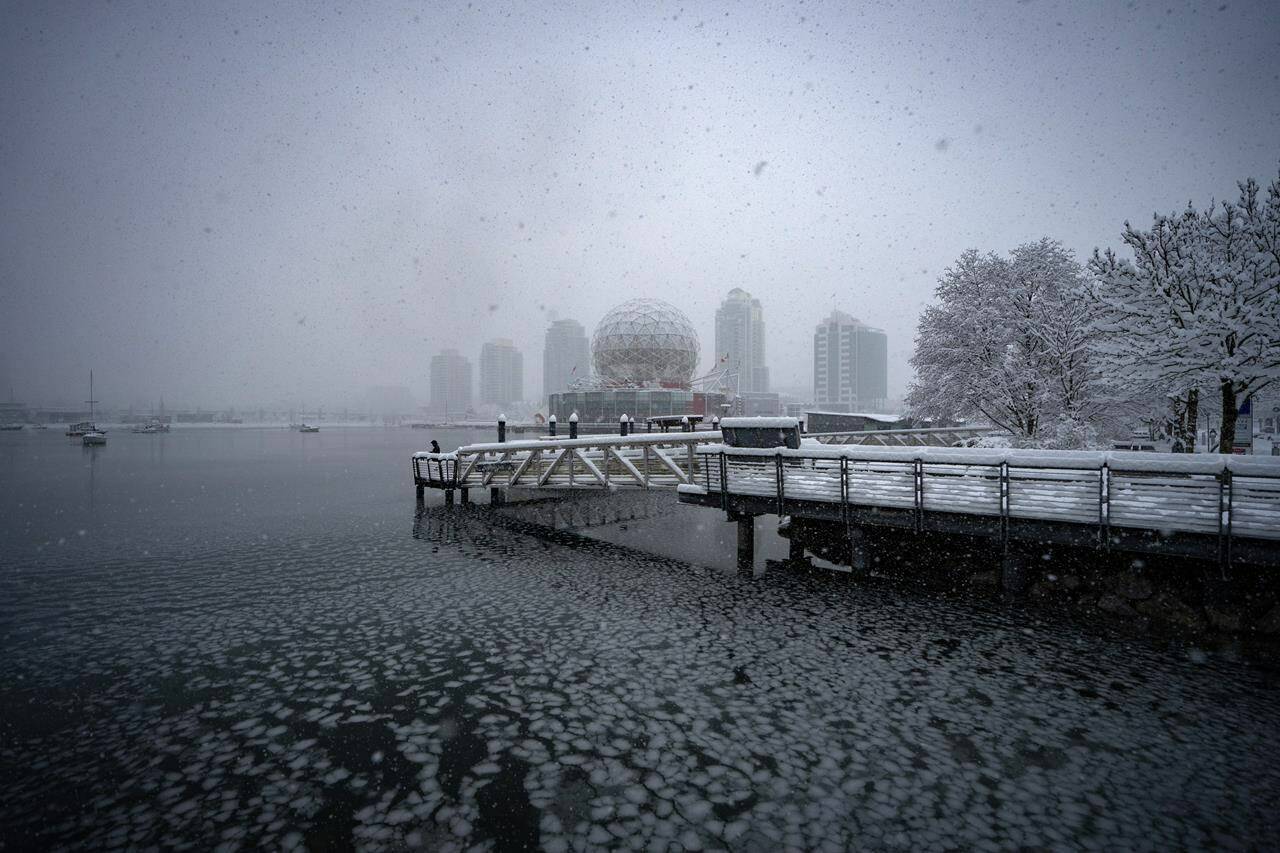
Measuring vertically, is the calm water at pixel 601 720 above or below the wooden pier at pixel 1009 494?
below

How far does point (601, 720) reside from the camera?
21.6 ft

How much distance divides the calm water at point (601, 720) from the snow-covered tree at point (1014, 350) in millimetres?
15974

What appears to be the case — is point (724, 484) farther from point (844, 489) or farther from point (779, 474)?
point (844, 489)

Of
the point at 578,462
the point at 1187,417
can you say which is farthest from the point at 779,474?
the point at 1187,417

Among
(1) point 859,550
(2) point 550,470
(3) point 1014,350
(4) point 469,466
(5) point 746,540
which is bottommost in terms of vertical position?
(5) point 746,540

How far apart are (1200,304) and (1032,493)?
8.65 meters

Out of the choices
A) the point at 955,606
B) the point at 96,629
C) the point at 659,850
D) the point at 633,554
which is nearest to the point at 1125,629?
the point at 955,606

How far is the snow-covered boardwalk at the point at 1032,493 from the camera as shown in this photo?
8.27 m

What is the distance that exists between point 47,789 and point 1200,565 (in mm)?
14471

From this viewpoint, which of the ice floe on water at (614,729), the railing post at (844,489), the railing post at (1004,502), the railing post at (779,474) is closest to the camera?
the ice floe on water at (614,729)

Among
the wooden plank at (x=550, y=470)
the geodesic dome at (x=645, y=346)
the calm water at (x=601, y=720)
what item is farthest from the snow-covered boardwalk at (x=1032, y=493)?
the geodesic dome at (x=645, y=346)

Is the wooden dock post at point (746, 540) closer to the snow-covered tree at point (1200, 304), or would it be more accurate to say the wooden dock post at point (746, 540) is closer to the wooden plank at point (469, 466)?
the snow-covered tree at point (1200, 304)

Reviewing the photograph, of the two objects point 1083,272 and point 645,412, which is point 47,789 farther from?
point 645,412

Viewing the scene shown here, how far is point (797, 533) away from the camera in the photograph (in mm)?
14828
